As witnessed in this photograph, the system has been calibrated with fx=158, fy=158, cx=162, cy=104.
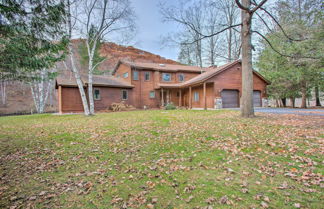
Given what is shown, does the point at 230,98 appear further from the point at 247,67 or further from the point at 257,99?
the point at 247,67

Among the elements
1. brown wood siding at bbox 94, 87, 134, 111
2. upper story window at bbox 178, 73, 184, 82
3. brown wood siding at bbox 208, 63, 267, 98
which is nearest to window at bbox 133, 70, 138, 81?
brown wood siding at bbox 94, 87, 134, 111

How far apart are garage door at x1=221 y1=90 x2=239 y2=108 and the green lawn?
12.4 meters

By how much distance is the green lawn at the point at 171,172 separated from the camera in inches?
95.7

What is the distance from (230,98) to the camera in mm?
17656

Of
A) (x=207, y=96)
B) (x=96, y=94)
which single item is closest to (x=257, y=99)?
(x=207, y=96)

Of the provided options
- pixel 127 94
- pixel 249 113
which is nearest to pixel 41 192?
pixel 249 113

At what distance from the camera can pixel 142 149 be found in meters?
4.66

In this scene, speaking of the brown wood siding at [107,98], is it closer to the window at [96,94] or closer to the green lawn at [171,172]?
the window at [96,94]

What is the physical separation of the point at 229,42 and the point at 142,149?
74.4 ft

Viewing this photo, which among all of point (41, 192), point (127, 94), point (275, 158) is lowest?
point (41, 192)

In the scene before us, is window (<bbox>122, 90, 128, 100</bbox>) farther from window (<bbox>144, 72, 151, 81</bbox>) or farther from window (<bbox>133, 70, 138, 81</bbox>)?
window (<bbox>144, 72, 151, 81</bbox>)

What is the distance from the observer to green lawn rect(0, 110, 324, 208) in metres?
2.43

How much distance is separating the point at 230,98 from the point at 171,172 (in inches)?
644

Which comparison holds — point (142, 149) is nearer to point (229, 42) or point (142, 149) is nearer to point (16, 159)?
point (16, 159)
